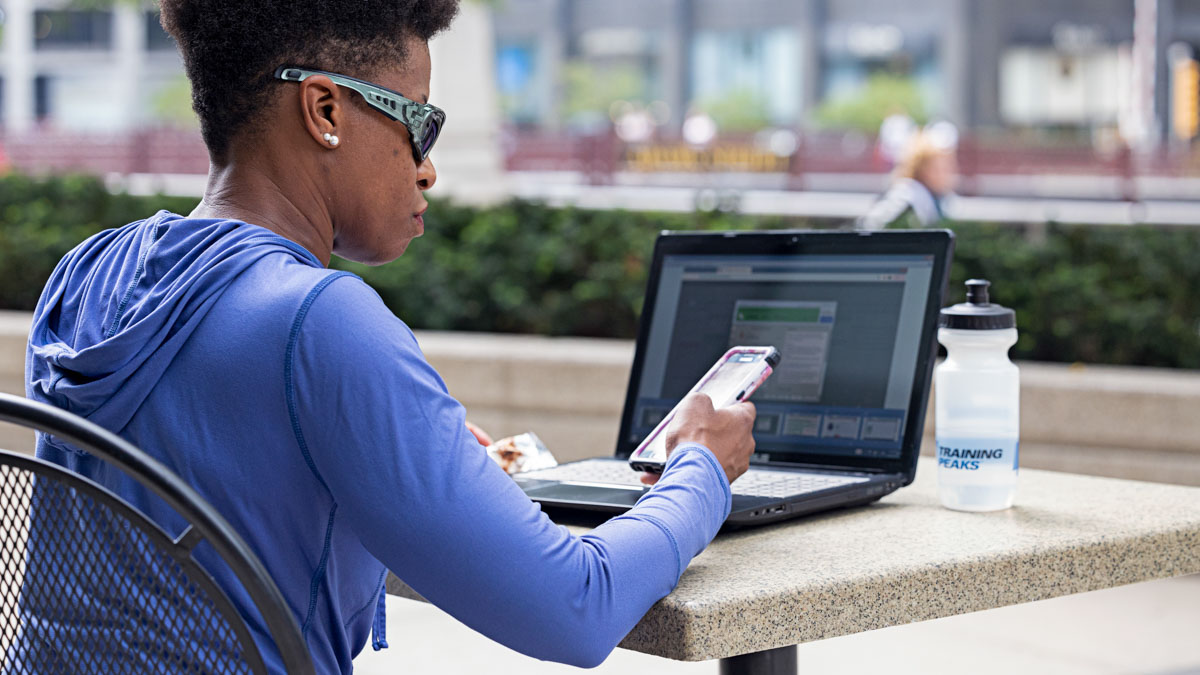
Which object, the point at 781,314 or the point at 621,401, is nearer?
the point at 781,314

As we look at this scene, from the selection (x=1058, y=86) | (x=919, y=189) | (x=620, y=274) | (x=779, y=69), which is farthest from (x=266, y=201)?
(x=779, y=69)

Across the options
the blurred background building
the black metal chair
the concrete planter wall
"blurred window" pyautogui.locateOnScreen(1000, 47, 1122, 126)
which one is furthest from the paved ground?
"blurred window" pyautogui.locateOnScreen(1000, 47, 1122, 126)

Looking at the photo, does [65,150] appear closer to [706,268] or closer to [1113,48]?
[706,268]

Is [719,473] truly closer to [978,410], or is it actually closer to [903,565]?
[903,565]

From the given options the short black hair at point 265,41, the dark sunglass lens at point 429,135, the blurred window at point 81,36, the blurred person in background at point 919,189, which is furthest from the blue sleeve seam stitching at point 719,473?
the blurred window at point 81,36

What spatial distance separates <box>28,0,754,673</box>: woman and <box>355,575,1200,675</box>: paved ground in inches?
105

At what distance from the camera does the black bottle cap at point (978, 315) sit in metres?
2.06

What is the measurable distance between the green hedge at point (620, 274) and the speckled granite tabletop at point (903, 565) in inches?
144

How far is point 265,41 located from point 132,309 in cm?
32

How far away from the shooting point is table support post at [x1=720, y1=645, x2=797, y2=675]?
191cm

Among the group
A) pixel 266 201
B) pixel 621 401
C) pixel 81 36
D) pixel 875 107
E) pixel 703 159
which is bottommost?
pixel 621 401

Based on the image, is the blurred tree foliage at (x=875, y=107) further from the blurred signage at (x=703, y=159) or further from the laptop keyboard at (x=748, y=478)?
the laptop keyboard at (x=748, y=478)

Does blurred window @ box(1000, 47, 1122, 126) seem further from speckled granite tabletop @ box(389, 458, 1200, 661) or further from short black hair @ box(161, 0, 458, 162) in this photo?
short black hair @ box(161, 0, 458, 162)

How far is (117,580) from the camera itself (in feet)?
4.54
